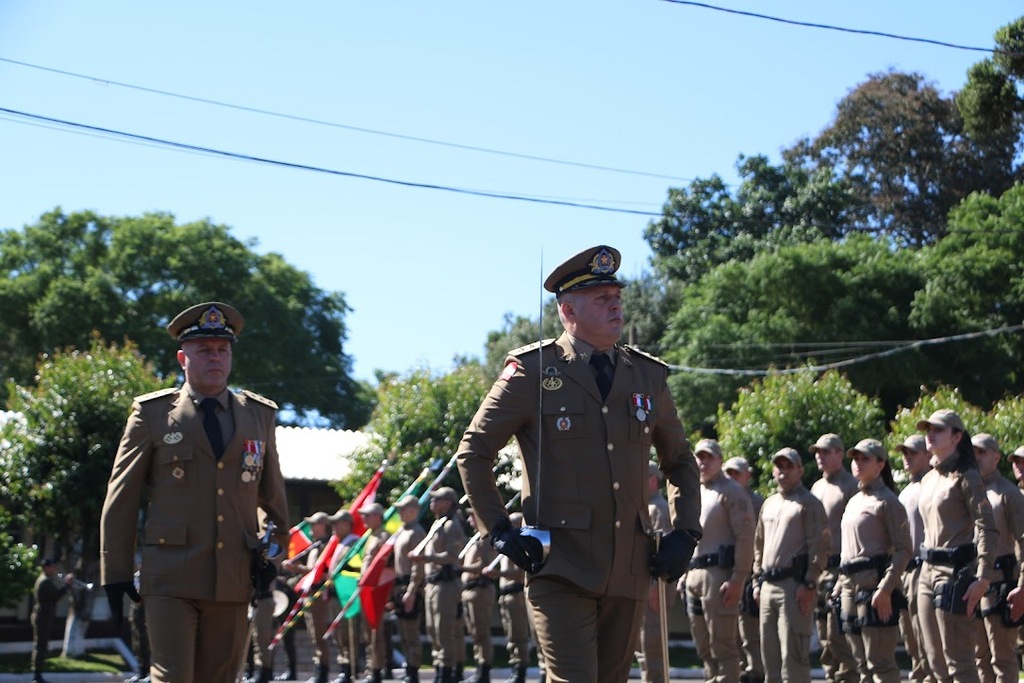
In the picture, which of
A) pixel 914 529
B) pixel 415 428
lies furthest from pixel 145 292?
pixel 914 529

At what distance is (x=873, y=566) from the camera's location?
1205cm

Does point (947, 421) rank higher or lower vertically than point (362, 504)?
lower

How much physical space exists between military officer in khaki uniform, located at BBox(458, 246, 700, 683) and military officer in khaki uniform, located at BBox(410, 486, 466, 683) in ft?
38.0

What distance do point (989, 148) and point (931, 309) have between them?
9.25 m

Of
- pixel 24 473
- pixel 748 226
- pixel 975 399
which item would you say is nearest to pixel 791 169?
A: pixel 748 226

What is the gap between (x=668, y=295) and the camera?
52.3m

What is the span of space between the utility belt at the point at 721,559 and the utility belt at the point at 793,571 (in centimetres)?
47

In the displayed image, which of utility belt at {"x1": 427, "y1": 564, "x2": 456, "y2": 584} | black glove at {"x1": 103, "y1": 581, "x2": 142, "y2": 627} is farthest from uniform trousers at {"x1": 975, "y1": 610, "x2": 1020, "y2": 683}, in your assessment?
utility belt at {"x1": 427, "y1": 564, "x2": 456, "y2": 584}

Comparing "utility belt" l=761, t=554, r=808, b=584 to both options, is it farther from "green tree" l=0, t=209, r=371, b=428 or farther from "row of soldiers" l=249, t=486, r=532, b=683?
"green tree" l=0, t=209, r=371, b=428

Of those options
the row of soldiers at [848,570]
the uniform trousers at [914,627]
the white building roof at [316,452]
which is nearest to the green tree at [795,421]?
the white building roof at [316,452]

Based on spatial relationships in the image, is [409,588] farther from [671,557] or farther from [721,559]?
[671,557]

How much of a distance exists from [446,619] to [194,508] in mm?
11002

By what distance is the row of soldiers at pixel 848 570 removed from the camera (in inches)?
453

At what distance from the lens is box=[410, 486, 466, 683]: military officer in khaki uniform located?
18.7 m
